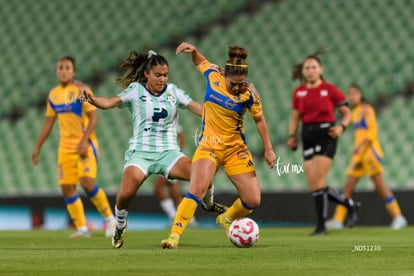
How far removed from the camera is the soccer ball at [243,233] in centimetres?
782

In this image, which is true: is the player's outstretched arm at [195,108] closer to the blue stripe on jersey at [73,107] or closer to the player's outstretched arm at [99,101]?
the player's outstretched arm at [99,101]

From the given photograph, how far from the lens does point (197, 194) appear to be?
25.3ft

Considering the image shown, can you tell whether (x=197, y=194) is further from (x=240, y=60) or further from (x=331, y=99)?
(x=331, y=99)

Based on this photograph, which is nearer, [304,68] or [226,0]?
[304,68]

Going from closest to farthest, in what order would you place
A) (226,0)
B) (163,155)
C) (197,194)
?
(197,194) < (163,155) < (226,0)

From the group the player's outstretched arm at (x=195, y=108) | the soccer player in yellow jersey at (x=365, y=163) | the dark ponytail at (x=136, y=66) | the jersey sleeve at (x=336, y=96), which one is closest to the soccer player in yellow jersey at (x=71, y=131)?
the dark ponytail at (x=136, y=66)

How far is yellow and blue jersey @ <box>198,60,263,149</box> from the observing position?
786cm

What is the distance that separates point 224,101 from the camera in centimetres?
787

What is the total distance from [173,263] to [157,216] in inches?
330

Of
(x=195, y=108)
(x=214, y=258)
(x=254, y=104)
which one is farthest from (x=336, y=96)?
(x=214, y=258)

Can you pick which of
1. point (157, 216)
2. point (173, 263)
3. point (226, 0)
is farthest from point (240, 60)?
point (226, 0)

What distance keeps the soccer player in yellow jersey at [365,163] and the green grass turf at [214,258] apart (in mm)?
4221

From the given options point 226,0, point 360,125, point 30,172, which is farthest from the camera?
point 226,0

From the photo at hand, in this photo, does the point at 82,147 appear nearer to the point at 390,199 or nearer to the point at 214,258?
the point at 214,258
